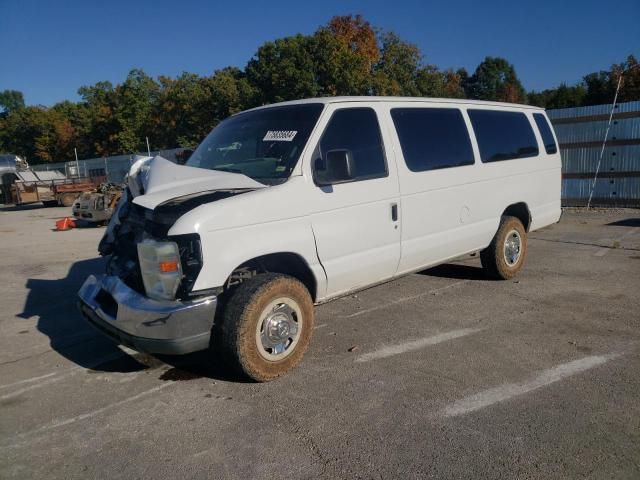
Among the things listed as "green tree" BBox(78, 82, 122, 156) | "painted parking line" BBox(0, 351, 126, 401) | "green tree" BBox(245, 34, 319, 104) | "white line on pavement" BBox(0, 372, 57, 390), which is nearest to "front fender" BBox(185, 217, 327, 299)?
"painted parking line" BBox(0, 351, 126, 401)

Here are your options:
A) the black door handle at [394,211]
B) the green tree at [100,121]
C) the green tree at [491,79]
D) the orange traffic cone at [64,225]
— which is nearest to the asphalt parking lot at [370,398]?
the black door handle at [394,211]

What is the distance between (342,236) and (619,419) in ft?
7.48

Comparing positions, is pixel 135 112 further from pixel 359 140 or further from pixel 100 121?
pixel 359 140

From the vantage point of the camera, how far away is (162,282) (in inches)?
133

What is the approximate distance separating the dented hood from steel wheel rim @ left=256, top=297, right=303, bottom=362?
94cm

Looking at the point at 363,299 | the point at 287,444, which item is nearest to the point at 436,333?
the point at 363,299

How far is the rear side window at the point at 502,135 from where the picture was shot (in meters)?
5.70

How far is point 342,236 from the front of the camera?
4152mm

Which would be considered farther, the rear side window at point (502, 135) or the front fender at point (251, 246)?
the rear side window at point (502, 135)

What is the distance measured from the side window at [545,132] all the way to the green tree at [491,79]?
2891 inches

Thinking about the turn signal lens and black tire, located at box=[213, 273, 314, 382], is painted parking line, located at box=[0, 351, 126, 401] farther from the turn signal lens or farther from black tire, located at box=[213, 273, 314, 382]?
the turn signal lens

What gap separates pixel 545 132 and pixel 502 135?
117 cm

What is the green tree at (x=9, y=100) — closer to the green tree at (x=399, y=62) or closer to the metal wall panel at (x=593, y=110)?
the green tree at (x=399, y=62)

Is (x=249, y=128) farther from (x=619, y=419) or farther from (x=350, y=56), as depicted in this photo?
(x=350, y=56)
